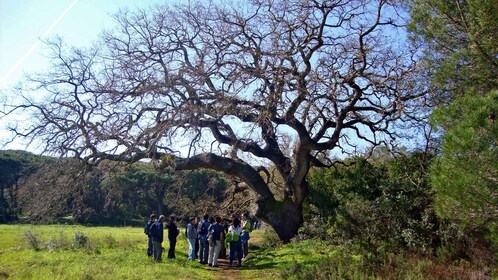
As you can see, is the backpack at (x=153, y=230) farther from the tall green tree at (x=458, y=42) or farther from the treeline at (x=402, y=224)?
the tall green tree at (x=458, y=42)

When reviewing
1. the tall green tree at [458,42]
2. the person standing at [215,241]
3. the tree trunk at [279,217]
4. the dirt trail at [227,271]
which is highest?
the tall green tree at [458,42]

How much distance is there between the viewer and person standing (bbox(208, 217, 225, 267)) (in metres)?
12.9

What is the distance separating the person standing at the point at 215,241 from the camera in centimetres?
1295

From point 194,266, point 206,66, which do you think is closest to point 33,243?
point 194,266

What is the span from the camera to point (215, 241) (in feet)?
42.6

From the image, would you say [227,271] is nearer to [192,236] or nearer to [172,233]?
[192,236]

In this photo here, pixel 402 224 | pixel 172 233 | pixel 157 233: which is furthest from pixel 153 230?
pixel 402 224

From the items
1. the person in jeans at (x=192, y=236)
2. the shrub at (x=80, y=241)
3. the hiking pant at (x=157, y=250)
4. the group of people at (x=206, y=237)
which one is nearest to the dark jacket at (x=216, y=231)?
the group of people at (x=206, y=237)

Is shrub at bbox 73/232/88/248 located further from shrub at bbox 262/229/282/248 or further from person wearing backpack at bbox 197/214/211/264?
shrub at bbox 262/229/282/248

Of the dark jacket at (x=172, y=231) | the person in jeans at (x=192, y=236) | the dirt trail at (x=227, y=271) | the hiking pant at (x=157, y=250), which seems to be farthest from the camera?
the person in jeans at (x=192, y=236)

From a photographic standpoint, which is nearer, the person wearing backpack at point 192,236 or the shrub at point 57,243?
the person wearing backpack at point 192,236

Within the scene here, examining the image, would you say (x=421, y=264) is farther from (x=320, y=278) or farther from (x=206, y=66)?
(x=206, y=66)

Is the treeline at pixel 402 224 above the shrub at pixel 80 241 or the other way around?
above

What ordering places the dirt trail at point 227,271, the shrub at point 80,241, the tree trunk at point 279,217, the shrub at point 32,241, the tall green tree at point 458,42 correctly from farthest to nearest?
the tree trunk at point 279,217, the shrub at point 80,241, the shrub at point 32,241, the dirt trail at point 227,271, the tall green tree at point 458,42
